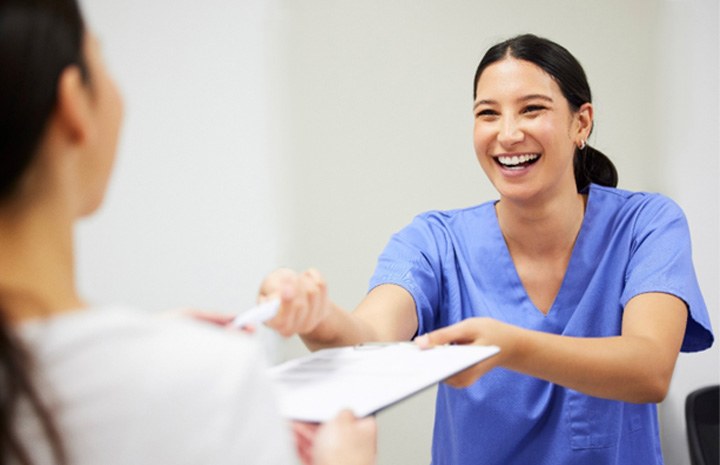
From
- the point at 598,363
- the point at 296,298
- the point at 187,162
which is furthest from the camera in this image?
the point at 187,162

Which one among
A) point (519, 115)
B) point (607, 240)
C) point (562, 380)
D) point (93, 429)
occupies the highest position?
point (519, 115)

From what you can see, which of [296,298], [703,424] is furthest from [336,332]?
[703,424]

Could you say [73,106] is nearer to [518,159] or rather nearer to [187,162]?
[518,159]

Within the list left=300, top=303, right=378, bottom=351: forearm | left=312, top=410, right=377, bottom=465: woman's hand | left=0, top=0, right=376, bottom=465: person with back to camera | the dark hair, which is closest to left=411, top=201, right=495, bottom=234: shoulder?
the dark hair

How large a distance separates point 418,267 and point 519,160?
26 centimetres

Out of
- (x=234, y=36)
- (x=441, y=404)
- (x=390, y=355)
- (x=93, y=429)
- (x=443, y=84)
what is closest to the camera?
(x=93, y=429)

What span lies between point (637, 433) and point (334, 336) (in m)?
0.57

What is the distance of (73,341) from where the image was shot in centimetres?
42

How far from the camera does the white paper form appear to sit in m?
0.64

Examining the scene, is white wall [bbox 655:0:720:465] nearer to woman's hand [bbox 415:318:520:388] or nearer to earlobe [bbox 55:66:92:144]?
woman's hand [bbox 415:318:520:388]

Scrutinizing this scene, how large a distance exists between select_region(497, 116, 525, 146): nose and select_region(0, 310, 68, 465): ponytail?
0.98 metres

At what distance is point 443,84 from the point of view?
1.98 metres

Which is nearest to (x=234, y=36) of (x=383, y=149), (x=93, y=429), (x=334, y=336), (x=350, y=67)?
(x=350, y=67)

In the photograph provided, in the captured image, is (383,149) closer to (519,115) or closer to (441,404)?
(519,115)
